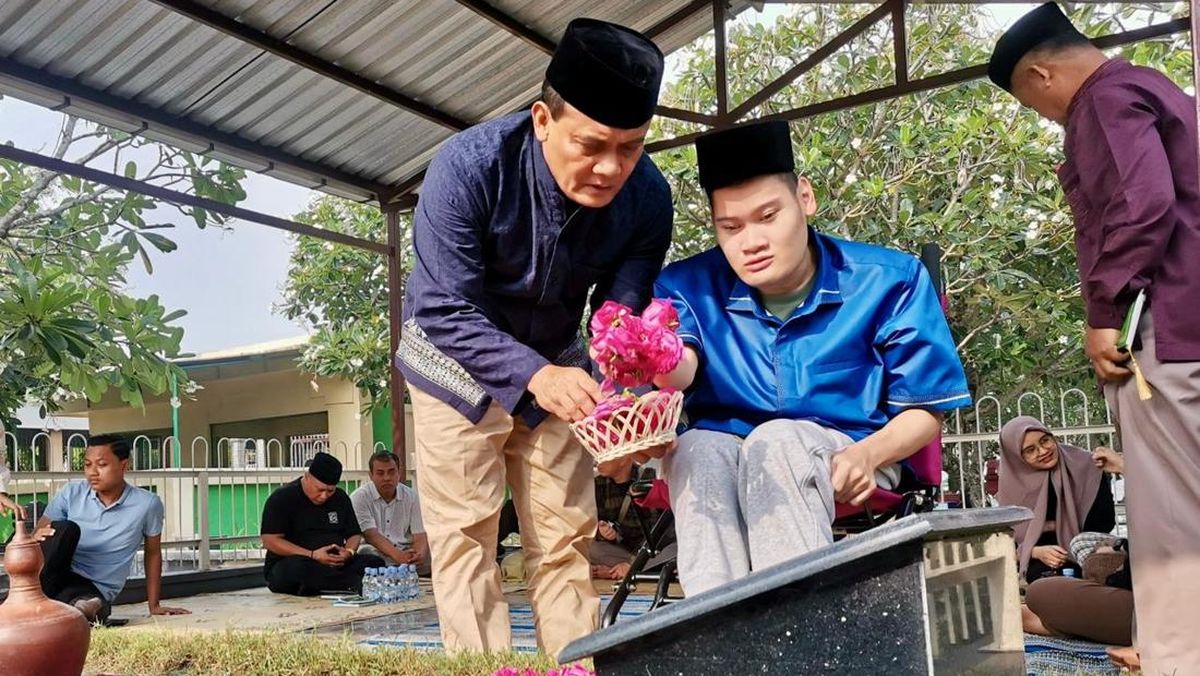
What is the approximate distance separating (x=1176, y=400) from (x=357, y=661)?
1968 mm

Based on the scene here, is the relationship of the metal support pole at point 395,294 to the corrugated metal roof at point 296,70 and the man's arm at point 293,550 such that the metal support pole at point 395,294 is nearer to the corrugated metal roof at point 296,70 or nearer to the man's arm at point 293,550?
the corrugated metal roof at point 296,70

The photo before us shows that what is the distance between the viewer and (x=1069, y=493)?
5062 millimetres

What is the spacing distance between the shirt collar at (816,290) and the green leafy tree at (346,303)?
13.5m

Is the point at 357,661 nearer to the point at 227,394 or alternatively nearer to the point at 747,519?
the point at 747,519

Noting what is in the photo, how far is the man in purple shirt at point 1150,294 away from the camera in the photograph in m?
2.46

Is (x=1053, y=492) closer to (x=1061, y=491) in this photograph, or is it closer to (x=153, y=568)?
(x=1061, y=491)

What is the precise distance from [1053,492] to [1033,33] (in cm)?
305

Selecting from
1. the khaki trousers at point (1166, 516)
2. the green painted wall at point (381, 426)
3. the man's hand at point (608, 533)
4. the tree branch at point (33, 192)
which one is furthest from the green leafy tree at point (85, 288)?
the green painted wall at point (381, 426)

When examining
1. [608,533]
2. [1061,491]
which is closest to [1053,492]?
[1061,491]

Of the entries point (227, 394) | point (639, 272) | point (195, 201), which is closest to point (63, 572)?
point (195, 201)

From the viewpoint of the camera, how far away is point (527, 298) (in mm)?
2652

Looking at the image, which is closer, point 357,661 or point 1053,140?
Answer: point 357,661

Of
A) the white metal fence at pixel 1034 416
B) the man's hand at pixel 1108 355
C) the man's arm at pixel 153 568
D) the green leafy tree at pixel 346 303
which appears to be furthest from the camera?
the green leafy tree at pixel 346 303

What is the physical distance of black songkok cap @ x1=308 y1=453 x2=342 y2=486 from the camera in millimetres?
8117
